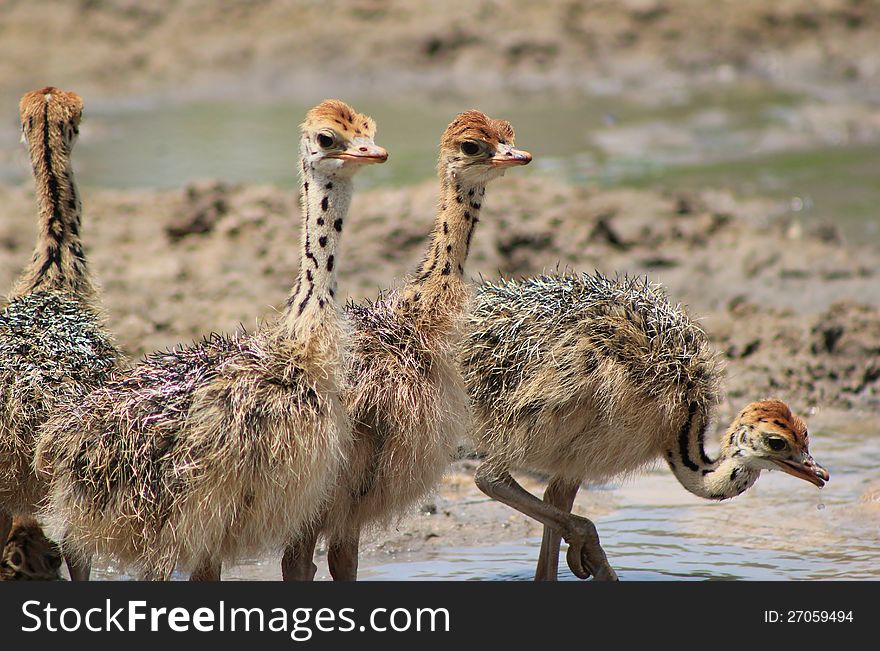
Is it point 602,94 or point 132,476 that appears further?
point 602,94

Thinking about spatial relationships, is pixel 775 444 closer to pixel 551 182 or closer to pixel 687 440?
pixel 687 440

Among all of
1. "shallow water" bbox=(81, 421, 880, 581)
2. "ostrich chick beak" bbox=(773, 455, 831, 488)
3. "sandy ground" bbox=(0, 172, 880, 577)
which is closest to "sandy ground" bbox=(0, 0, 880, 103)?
"sandy ground" bbox=(0, 172, 880, 577)

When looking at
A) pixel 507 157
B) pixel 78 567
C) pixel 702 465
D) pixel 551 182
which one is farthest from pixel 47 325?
pixel 551 182

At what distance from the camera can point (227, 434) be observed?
5.79 meters

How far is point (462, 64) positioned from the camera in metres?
19.6

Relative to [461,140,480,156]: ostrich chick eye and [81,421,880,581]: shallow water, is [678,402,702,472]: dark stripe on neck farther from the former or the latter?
[461,140,480,156]: ostrich chick eye

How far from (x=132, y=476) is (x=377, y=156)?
1.59m

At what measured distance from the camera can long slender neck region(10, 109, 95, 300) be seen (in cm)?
748

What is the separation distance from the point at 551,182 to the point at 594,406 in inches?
246

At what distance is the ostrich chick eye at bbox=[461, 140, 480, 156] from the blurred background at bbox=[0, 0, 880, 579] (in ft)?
Result: 6.99

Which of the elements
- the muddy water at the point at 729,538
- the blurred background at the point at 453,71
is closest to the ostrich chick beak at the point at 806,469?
the muddy water at the point at 729,538

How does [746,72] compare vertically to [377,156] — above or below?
above
